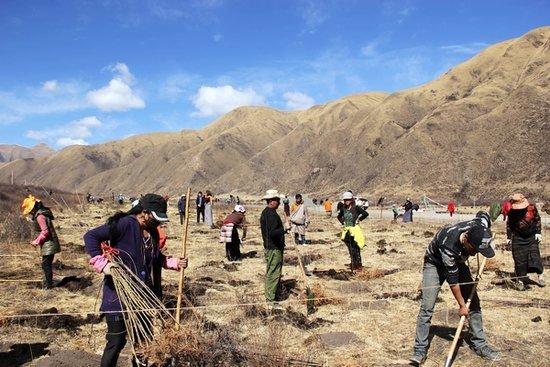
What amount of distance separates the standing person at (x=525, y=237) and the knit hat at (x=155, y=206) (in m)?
7.17

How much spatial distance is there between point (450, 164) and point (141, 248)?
5984 cm

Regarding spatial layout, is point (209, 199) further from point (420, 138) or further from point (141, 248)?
point (420, 138)

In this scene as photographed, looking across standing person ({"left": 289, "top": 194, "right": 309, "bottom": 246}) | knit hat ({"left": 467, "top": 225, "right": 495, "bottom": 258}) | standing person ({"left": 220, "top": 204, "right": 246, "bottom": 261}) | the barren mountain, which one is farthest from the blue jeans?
the barren mountain

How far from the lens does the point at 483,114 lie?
65.4 m

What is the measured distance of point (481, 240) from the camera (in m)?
5.27

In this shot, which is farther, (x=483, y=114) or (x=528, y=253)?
(x=483, y=114)

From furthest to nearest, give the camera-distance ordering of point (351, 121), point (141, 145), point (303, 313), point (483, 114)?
1. point (141, 145)
2. point (351, 121)
3. point (483, 114)
4. point (303, 313)

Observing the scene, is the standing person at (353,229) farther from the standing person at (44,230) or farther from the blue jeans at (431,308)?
the standing person at (44,230)

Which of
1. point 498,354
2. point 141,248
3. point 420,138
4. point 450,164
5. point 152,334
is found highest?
point 420,138

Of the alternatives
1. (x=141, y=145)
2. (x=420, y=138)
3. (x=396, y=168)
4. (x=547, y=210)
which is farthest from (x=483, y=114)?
(x=141, y=145)

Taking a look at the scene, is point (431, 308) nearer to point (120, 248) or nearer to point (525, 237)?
point (120, 248)

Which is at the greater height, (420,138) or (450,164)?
(420,138)

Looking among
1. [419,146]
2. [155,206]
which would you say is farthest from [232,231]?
[419,146]

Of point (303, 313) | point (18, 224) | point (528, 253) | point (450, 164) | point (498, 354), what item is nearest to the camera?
point (498, 354)
